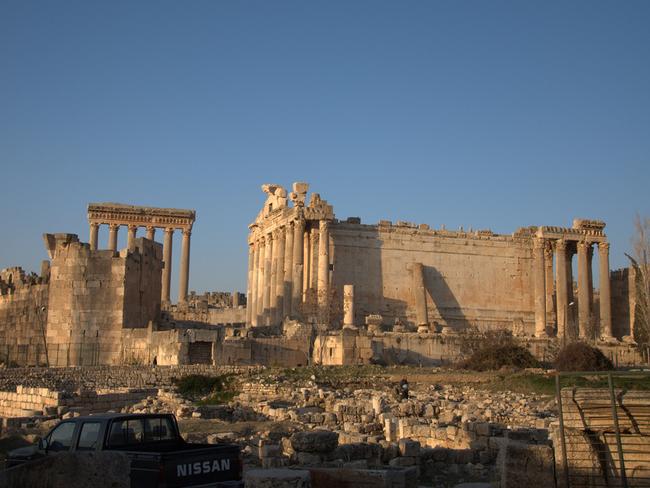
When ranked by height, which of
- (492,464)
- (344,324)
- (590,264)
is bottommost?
(492,464)

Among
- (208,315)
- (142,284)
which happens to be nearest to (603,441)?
(142,284)

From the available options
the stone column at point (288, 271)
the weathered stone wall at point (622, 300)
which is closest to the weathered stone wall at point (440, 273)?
the stone column at point (288, 271)

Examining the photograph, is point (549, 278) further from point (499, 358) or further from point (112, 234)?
point (112, 234)

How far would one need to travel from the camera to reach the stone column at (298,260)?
4438 cm

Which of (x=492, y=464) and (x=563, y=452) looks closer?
(x=563, y=452)

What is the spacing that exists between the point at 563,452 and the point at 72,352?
26794 mm

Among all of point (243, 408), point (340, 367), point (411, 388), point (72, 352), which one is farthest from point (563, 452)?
point (72, 352)

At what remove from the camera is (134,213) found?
173 ft

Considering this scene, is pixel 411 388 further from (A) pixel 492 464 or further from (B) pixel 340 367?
(A) pixel 492 464

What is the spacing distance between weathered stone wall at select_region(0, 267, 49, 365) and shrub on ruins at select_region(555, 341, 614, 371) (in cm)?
2040

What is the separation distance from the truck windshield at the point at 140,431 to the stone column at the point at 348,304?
3374 centimetres

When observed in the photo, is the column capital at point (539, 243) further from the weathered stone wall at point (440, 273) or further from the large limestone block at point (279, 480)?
the large limestone block at point (279, 480)

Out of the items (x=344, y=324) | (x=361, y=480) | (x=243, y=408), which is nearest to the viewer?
(x=361, y=480)

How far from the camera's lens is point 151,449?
31.4 feet
